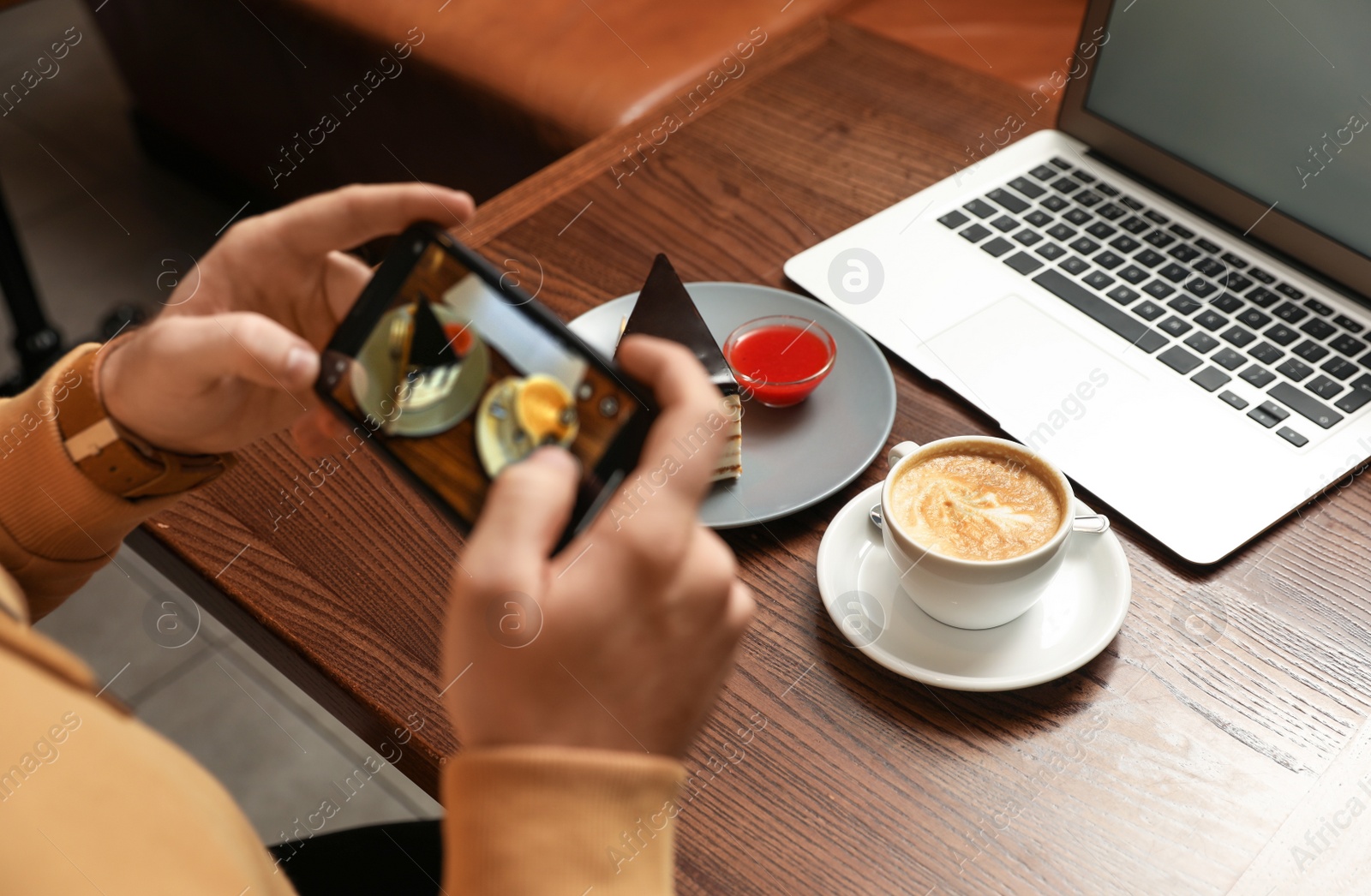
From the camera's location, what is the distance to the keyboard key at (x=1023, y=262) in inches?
40.1

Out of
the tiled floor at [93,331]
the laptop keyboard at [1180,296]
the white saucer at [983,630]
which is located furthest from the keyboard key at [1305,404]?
the tiled floor at [93,331]

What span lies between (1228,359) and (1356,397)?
0.33 ft

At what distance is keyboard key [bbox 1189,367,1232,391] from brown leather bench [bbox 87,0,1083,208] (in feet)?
2.22

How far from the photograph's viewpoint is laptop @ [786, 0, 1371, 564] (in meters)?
0.84

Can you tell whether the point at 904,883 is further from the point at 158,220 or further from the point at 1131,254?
the point at 158,220

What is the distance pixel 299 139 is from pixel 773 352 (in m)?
1.70

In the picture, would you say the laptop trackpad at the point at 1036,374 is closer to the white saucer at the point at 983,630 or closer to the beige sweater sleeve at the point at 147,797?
the white saucer at the point at 983,630

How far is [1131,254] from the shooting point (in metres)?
1.02

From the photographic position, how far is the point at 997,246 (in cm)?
105

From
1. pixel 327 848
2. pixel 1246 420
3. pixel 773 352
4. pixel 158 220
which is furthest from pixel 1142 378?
pixel 158 220

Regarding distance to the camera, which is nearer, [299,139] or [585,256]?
[585,256]

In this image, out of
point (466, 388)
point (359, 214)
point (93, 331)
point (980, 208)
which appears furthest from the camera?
point (93, 331)

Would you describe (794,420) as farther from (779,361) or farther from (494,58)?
(494,58)

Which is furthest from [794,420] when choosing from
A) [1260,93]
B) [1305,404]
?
[1260,93]
